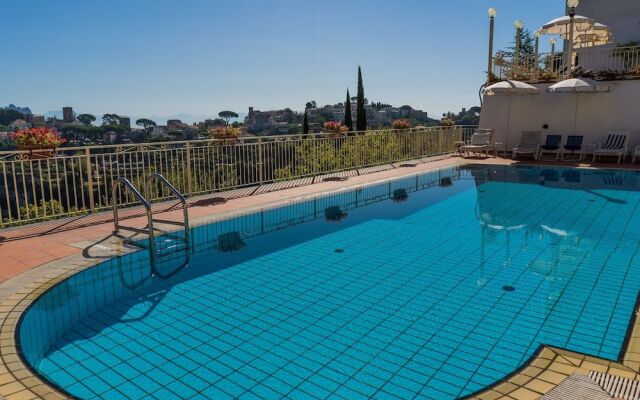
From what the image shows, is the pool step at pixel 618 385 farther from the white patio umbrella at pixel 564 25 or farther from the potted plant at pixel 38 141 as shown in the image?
the white patio umbrella at pixel 564 25

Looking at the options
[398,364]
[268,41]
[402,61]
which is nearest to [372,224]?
[398,364]

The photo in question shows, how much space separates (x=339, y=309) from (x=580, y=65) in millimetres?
16656

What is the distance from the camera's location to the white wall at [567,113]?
14.9 metres

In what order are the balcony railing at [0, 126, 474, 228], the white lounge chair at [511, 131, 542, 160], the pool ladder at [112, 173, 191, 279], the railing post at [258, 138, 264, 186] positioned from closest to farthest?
the pool ladder at [112, 173, 191, 279], the balcony railing at [0, 126, 474, 228], the railing post at [258, 138, 264, 186], the white lounge chair at [511, 131, 542, 160]

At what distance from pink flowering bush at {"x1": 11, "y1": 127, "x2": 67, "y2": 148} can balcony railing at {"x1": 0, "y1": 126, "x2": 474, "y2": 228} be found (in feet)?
0.46

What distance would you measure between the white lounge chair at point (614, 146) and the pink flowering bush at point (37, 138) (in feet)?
46.6

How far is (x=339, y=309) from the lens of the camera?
13.9ft

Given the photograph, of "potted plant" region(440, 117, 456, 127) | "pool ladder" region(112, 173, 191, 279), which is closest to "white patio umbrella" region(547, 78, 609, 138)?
"potted plant" region(440, 117, 456, 127)

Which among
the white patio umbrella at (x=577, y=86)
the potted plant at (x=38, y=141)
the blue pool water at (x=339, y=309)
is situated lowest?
the blue pool water at (x=339, y=309)

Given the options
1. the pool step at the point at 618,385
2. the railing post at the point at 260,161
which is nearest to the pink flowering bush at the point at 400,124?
the railing post at the point at 260,161

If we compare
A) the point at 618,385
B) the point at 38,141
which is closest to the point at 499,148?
the point at 38,141

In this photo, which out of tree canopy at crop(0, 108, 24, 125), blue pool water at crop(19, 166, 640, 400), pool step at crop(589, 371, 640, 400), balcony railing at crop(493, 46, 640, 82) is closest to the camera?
pool step at crop(589, 371, 640, 400)

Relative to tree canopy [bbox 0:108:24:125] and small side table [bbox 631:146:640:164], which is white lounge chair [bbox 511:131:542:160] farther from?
tree canopy [bbox 0:108:24:125]

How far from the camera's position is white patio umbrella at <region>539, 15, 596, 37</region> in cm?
1506
